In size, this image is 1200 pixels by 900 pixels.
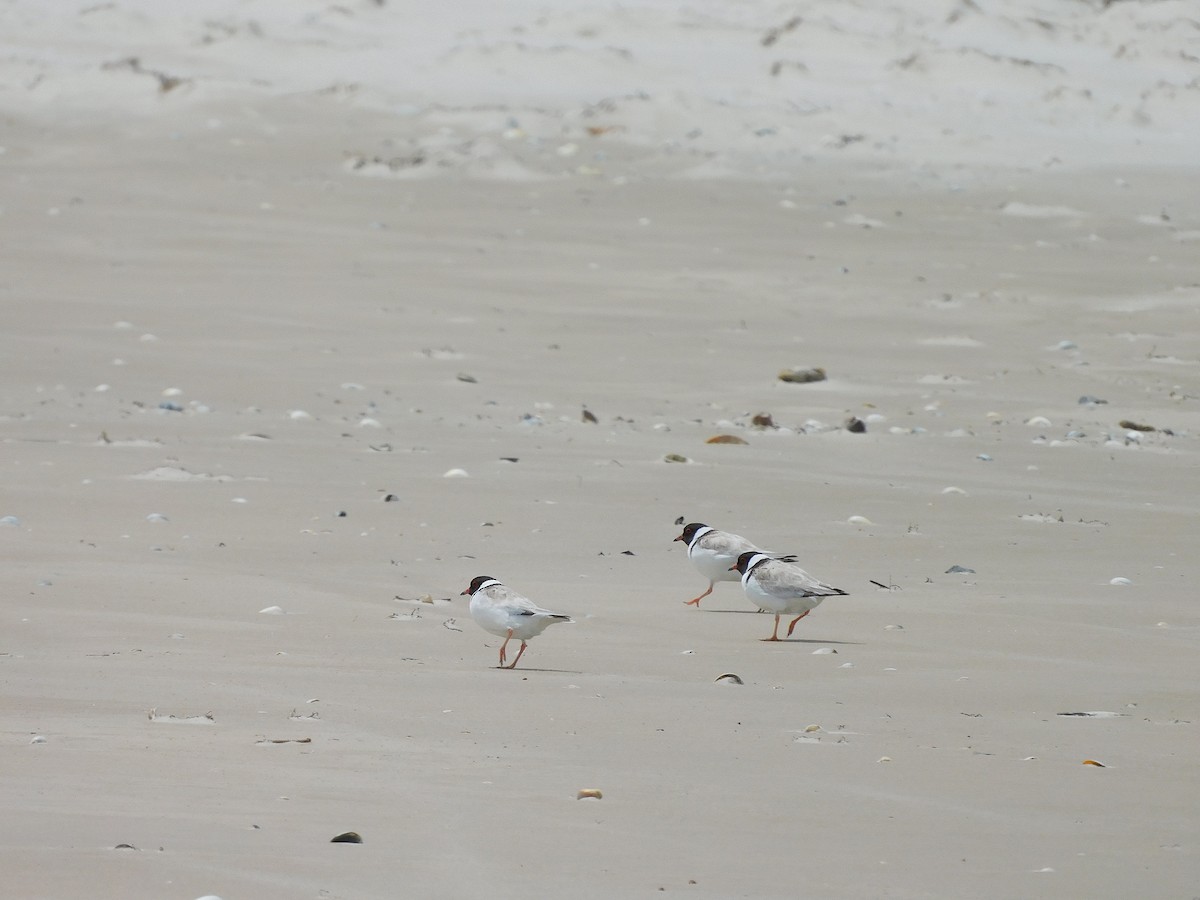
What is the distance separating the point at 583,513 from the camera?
8281mm

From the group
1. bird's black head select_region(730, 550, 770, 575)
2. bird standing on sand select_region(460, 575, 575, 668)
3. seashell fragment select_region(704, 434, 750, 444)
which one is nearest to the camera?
bird standing on sand select_region(460, 575, 575, 668)

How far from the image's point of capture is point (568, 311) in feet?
44.1

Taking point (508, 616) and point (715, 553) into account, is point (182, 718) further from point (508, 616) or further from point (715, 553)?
point (715, 553)

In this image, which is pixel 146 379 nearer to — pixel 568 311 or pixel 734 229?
pixel 568 311

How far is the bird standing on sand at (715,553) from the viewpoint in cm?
670

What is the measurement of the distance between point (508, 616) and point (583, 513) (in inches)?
103

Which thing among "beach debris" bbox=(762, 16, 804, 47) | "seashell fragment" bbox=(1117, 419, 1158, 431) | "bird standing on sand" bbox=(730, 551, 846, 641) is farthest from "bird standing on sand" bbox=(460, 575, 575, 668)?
"beach debris" bbox=(762, 16, 804, 47)

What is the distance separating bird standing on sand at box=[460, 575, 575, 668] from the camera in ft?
18.6

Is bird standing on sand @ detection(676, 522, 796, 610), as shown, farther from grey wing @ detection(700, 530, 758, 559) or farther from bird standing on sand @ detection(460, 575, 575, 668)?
bird standing on sand @ detection(460, 575, 575, 668)

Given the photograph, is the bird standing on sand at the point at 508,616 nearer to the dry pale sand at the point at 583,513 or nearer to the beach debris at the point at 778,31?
the dry pale sand at the point at 583,513

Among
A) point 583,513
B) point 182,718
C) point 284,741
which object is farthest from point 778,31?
point 284,741

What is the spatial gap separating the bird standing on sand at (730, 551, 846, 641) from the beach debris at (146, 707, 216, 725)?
2063 mm

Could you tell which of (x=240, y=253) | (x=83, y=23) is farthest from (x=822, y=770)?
(x=83, y=23)

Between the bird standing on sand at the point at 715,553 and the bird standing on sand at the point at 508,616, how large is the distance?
1.11 m
